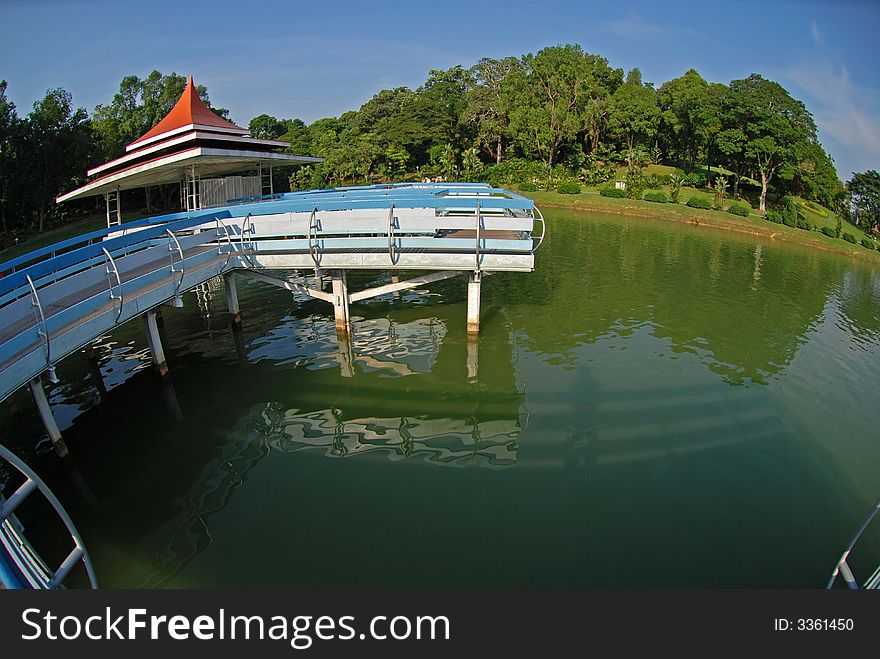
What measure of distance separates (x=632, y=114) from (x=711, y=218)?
834 inches

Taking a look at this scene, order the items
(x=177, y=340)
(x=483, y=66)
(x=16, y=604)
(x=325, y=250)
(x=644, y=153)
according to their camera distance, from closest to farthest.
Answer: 1. (x=16, y=604)
2. (x=325, y=250)
3. (x=177, y=340)
4. (x=644, y=153)
5. (x=483, y=66)

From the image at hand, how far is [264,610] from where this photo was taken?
3.86 metres

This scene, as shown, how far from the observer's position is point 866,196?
39.9 metres

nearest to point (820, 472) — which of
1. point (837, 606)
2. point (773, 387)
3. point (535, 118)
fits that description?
point (773, 387)

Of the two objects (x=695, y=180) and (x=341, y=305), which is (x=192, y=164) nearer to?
(x=341, y=305)

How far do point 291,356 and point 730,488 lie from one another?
977cm

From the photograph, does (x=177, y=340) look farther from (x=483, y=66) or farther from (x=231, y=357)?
(x=483, y=66)

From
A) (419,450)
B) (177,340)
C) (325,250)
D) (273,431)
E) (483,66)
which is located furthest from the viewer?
(483,66)

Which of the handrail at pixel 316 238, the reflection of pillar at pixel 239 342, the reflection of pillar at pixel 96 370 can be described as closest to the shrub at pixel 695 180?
the handrail at pixel 316 238

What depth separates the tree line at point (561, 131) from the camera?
40406 millimetres

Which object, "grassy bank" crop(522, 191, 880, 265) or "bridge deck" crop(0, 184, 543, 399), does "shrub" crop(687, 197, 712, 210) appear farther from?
"bridge deck" crop(0, 184, 543, 399)

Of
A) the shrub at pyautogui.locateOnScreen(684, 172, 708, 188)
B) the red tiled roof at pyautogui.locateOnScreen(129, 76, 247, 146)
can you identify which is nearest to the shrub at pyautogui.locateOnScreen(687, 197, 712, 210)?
the shrub at pyautogui.locateOnScreen(684, 172, 708, 188)

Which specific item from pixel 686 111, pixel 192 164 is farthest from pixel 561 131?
pixel 192 164

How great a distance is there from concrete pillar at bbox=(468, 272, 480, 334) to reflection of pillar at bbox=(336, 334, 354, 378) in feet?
10.3
